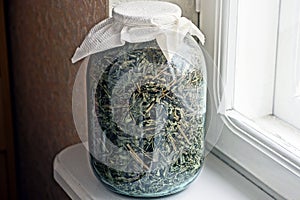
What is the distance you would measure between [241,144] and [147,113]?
0.20 meters

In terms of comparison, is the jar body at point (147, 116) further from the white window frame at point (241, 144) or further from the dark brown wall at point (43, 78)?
the dark brown wall at point (43, 78)

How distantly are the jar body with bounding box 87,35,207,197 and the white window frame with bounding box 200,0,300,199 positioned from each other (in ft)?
0.30

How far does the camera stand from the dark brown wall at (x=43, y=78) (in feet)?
3.94

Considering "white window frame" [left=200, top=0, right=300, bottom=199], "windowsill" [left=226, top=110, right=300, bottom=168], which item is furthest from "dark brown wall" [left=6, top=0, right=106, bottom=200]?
"windowsill" [left=226, top=110, right=300, bottom=168]

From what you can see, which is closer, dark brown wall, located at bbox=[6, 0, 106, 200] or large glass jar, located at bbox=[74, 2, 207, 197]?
large glass jar, located at bbox=[74, 2, 207, 197]

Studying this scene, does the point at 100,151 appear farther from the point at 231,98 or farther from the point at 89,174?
the point at 231,98

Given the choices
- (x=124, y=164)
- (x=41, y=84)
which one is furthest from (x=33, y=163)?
(x=124, y=164)

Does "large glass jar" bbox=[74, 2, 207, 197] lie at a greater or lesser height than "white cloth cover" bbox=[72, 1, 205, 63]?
lesser

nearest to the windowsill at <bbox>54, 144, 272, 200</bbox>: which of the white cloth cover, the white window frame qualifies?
the white window frame

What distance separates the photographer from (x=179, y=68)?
0.79m

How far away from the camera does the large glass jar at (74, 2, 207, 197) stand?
780 millimetres

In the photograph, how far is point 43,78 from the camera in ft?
4.58

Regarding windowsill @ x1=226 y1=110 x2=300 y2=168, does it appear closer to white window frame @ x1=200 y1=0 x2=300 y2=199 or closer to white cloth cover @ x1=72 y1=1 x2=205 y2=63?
white window frame @ x1=200 y1=0 x2=300 y2=199

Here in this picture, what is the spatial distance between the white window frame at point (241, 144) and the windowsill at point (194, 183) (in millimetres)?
16
